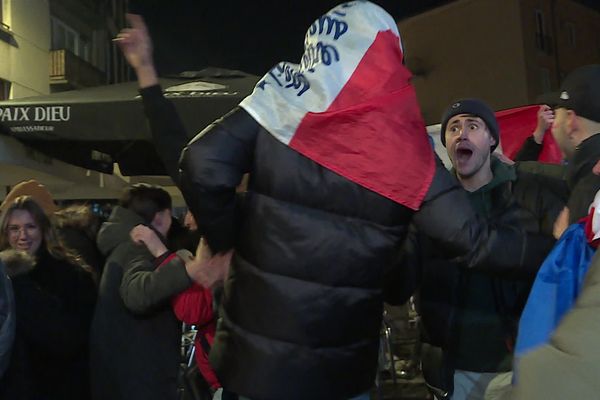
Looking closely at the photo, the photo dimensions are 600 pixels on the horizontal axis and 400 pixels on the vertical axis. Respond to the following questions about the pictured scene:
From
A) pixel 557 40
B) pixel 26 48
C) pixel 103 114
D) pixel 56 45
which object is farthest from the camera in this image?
pixel 56 45

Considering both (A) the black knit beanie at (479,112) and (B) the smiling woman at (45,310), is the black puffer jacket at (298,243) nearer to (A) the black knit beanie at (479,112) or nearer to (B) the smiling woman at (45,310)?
(A) the black knit beanie at (479,112)

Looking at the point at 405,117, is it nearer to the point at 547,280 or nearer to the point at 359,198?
the point at 359,198

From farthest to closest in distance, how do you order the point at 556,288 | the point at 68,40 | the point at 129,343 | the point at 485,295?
the point at 68,40, the point at 129,343, the point at 485,295, the point at 556,288

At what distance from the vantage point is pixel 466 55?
8078 mm

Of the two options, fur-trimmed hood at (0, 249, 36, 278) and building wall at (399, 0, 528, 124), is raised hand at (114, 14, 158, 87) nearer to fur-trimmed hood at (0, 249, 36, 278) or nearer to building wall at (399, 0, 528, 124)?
fur-trimmed hood at (0, 249, 36, 278)

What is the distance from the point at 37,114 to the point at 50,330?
1992mm

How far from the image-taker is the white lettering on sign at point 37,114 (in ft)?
14.3

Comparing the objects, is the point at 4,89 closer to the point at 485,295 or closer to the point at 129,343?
the point at 129,343

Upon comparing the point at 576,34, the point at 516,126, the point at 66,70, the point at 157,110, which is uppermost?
the point at 66,70

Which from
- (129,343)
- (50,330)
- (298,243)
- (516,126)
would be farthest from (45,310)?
(516,126)

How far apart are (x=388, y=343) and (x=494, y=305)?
2950mm

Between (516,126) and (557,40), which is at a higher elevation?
(557,40)

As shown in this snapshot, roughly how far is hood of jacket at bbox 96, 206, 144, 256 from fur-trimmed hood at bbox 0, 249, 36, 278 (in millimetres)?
322

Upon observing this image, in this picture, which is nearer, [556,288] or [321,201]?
[556,288]
